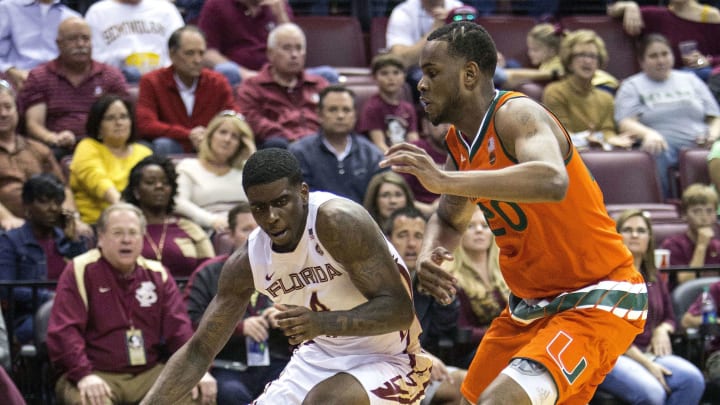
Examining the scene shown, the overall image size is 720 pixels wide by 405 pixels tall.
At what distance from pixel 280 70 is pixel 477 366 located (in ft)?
15.1

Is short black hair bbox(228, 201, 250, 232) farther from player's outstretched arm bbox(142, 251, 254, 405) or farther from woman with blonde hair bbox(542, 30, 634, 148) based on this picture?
woman with blonde hair bbox(542, 30, 634, 148)

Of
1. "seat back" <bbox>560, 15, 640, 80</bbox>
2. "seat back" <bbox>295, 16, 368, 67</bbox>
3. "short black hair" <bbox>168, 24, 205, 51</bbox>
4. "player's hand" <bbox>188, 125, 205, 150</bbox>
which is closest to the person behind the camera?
"player's hand" <bbox>188, 125, 205, 150</bbox>

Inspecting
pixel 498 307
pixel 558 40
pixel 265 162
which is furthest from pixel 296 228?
pixel 558 40

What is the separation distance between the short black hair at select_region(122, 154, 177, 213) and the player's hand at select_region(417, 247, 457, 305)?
129 inches


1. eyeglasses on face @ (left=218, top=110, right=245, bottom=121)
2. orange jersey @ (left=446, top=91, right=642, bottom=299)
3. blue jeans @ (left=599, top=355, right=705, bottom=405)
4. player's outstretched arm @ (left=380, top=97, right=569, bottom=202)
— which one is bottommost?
blue jeans @ (left=599, top=355, right=705, bottom=405)

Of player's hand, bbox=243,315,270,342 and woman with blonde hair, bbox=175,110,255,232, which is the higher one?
woman with blonde hair, bbox=175,110,255,232

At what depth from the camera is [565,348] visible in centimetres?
417

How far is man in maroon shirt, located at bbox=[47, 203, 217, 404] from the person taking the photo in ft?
21.0

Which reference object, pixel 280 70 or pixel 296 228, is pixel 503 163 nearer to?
pixel 296 228

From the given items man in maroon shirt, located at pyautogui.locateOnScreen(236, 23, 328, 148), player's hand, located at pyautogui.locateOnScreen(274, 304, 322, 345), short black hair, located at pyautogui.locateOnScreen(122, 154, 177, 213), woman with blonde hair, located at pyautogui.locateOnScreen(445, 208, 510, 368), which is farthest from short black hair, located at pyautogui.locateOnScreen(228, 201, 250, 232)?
player's hand, located at pyautogui.locateOnScreen(274, 304, 322, 345)

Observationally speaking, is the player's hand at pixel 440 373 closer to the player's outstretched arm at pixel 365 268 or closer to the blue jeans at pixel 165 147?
the player's outstretched arm at pixel 365 268

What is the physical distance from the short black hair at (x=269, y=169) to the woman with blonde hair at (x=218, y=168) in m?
3.40

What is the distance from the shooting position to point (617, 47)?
35.3 ft

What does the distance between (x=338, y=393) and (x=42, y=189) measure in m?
3.38
